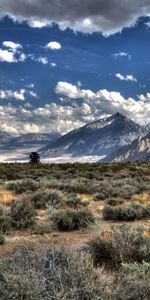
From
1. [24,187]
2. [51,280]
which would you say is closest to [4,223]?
[51,280]

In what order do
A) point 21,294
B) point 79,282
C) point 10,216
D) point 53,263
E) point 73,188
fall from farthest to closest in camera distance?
point 73,188 < point 10,216 < point 53,263 < point 79,282 < point 21,294

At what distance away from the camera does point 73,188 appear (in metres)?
26.9

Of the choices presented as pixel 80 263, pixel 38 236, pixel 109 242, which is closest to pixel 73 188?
pixel 38 236

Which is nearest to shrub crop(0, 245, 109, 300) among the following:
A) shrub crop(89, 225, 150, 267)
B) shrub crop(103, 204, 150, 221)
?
shrub crop(89, 225, 150, 267)

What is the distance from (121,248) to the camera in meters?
9.45

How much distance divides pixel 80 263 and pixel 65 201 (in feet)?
44.0

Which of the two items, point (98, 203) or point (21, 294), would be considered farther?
point (98, 203)

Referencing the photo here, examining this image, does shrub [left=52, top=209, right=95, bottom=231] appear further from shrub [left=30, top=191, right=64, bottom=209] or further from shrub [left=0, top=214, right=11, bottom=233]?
shrub [left=30, top=191, right=64, bottom=209]

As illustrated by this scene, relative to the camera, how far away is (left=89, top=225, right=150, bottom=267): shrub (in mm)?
9156

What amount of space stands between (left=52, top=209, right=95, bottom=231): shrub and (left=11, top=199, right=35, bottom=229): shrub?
953mm

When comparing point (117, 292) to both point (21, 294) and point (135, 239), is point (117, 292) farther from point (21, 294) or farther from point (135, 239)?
point (135, 239)

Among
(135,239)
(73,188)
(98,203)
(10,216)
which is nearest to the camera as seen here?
(135,239)

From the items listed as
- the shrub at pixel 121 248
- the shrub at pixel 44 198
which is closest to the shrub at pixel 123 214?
the shrub at pixel 44 198

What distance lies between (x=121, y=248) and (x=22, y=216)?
6624mm
